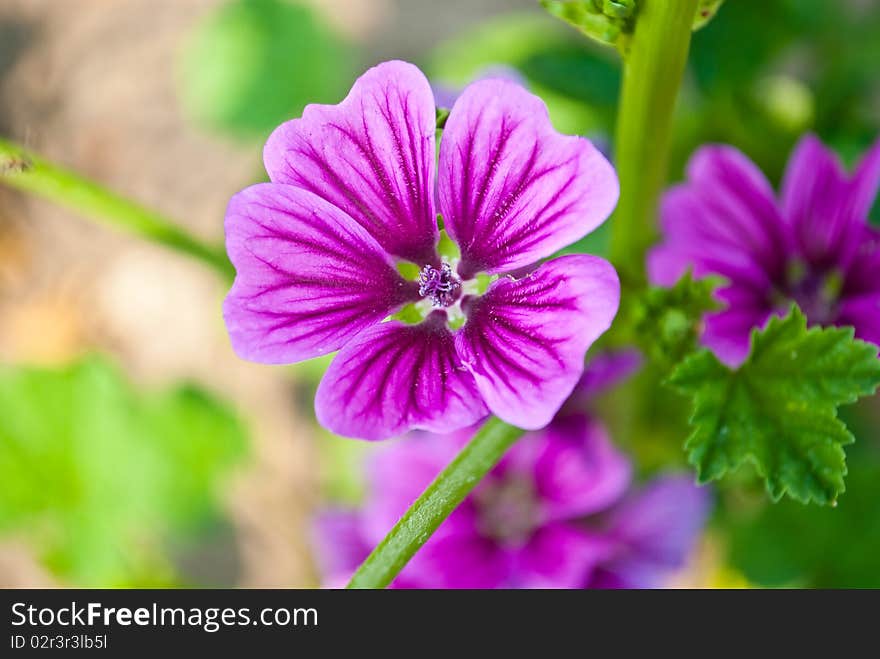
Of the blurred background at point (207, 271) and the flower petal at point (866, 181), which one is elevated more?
the blurred background at point (207, 271)

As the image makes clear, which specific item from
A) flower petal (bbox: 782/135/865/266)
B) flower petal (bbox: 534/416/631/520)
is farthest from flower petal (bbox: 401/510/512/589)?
flower petal (bbox: 782/135/865/266)

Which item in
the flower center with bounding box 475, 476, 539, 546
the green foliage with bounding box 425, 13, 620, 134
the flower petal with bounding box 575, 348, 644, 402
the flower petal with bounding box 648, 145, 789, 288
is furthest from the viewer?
the green foliage with bounding box 425, 13, 620, 134

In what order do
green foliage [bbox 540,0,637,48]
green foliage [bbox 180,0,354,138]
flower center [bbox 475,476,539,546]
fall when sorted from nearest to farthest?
1. green foliage [bbox 540,0,637,48]
2. flower center [bbox 475,476,539,546]
3. green foliage [bbox 180,0,354,138]

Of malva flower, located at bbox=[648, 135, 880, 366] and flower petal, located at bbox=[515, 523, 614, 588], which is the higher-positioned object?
malva flower, located at bbox=[648, 135, 880, 366]

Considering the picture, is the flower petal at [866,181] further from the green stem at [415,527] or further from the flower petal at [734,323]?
the green stem at [415,527]

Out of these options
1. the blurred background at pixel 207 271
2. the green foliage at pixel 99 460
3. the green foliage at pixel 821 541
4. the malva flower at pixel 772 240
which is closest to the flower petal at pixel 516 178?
the malva flower at pixel 772 240

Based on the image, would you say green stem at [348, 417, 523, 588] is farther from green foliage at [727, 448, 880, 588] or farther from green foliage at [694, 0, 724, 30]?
green foliage at [727, 448, 880, 588]
